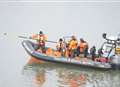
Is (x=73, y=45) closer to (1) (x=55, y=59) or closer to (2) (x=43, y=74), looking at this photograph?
(1) (x=55, y=59)

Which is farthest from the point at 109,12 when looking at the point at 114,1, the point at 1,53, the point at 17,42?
the point at 1,53

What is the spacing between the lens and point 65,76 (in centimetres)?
1140

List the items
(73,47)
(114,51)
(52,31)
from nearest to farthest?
1. (114,51)
2. (73,47)
3. (52,31)

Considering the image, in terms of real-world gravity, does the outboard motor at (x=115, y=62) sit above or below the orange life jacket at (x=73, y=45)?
below

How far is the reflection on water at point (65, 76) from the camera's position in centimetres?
1060

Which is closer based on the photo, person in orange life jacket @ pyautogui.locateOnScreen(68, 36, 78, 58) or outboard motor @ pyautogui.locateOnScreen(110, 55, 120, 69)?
outboard motor @ pyautogui.locateOnScreen(110, 55, 120, 69)

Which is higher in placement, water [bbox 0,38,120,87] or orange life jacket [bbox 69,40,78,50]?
orange life jacket [bbox 69,40,78,50]

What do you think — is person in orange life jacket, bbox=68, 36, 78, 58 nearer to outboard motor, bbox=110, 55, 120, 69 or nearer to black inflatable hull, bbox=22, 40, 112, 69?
black inflatable hull, bbox=22, 40, 112, 69

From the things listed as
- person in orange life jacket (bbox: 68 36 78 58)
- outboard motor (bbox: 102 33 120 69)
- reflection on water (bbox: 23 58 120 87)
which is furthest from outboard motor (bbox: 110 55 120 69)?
person in orange life jacket (bbox: 68 36 78 58)

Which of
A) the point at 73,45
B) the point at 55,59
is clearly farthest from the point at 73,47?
the point at 55,59

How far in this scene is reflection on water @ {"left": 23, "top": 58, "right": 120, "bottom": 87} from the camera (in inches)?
417

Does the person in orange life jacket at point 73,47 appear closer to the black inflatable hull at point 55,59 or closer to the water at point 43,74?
the black inflatable hull at point 55,59

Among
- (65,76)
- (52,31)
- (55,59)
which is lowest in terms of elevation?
(65,76)

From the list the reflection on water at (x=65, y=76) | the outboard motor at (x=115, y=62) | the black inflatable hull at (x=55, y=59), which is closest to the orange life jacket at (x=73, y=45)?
the black inflatable hull at (x=55, y=59)
